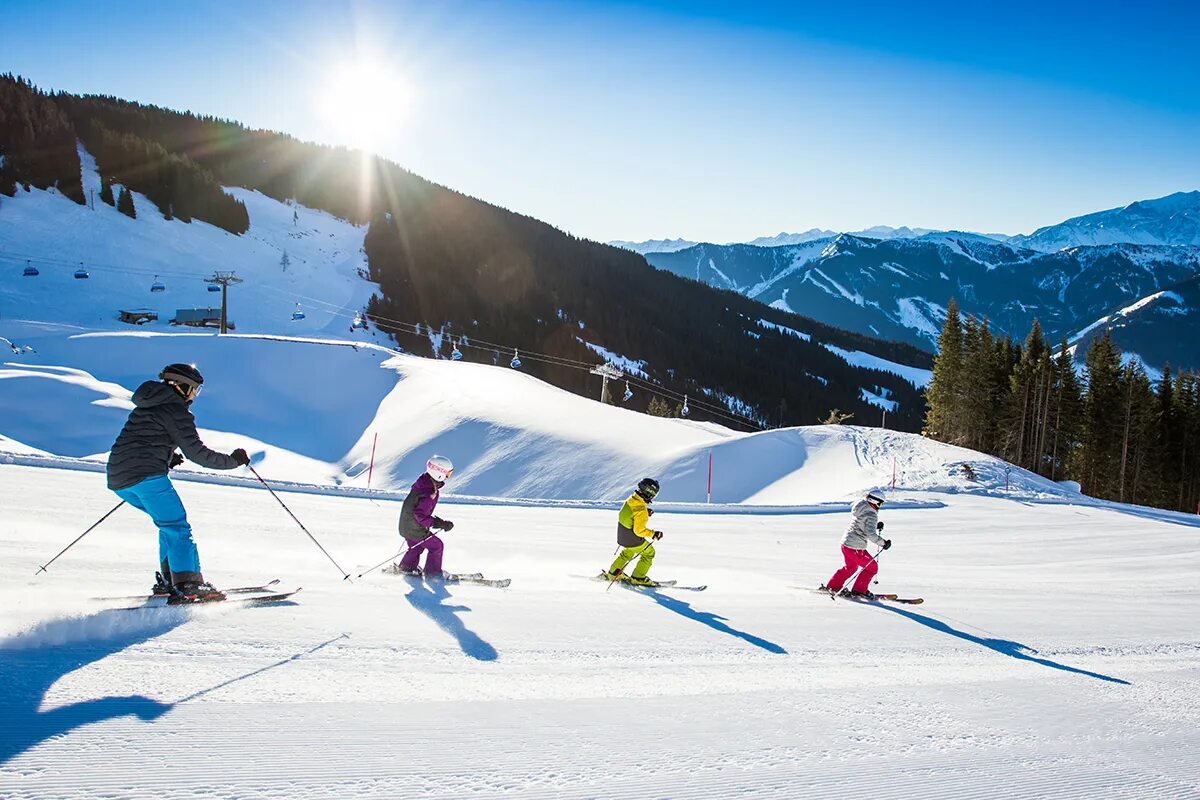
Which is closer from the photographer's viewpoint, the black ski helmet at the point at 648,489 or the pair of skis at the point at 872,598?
the black ski helmet at the point at 648,489

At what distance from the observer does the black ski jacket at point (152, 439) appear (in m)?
5.21

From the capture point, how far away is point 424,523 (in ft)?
24.7

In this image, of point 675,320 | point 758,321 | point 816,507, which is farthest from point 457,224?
point 816,507

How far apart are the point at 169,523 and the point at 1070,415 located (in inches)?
2084

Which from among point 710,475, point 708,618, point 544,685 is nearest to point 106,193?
point 710,475

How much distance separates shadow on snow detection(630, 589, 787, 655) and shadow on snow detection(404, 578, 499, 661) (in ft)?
7.76

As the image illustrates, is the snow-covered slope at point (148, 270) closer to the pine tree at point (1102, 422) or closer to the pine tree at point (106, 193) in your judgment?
the pine tree at point (106, 193)

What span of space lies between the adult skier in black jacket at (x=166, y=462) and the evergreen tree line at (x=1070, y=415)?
4776 cm

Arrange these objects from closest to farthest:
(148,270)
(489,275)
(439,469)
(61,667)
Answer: (61,667)
(439,469)
(148,270)
(489,275)

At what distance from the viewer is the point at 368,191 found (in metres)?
119

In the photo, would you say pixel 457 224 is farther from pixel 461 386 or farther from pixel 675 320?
pixel 461 386

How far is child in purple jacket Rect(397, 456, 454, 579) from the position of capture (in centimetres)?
755

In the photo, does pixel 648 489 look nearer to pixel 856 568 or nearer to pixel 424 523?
pixel 424 523

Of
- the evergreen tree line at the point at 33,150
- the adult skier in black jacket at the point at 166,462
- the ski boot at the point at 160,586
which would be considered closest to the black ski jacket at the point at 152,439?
the adult skier in black jacket at the point at 166,462
